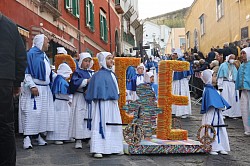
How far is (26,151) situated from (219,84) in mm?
7133

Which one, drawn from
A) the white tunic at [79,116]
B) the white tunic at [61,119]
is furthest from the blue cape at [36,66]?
the white tunic at [61,119]

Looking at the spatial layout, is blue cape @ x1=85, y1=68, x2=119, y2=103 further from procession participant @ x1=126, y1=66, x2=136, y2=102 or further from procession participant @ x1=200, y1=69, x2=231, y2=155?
procession participant @ x1=126, y1=66, x2=136, y2=102

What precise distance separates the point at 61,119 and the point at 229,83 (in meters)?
6.44

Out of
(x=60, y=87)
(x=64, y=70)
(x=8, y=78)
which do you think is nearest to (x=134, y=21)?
(x=64, y=70)

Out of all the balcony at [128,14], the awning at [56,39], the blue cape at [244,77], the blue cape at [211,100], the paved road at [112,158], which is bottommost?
the paved road at [112,158]

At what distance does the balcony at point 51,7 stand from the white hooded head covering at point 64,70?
6.24m

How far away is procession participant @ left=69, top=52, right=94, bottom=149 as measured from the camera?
7875mm

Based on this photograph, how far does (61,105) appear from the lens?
8.77m

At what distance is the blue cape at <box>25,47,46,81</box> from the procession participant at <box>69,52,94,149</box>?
0.58 m

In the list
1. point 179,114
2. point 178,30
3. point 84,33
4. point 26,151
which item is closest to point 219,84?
point 179,114

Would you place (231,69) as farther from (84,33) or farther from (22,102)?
(84,33)

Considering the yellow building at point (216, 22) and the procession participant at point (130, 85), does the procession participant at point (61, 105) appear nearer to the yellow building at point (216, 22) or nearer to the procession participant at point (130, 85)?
the procession participant at point (130, 85)

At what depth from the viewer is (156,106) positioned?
7.86 m

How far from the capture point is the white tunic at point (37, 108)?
7867 mm
